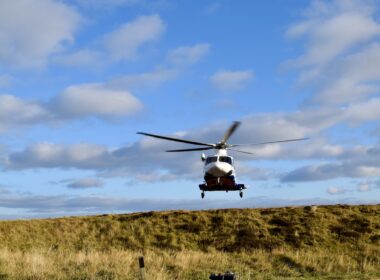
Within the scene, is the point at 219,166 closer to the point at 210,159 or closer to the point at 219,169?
the point at 219,169

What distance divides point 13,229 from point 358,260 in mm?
24414

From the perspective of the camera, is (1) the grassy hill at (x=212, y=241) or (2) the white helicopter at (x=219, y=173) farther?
(2) the white helicopter at (x=219, y=173)

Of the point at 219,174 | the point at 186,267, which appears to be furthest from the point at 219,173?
the point at 186,267

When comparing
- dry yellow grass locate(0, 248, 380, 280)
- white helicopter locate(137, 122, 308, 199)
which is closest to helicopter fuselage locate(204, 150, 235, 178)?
white helicopter locate(137, 122, 308, 199)

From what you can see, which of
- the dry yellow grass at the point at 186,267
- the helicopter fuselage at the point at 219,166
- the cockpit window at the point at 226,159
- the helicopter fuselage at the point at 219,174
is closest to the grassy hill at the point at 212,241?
the dry yellow grass at the point at 186,267

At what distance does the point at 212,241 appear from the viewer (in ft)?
117

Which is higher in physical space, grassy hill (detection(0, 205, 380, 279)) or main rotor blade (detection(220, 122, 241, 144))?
main rotor blade (detection(220, 122, 241, 144))

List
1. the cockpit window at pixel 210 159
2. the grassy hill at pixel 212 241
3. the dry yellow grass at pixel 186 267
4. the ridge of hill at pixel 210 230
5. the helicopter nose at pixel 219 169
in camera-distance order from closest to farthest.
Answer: the dry yellow grass at pixel 186 267
the grassy hill at pixel 212 241
the helicopter nose at pixel 219 169
the cockpit window at pixel 210 159
the ridge of hill at pixel 210 230

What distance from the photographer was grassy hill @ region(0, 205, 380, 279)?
23.7m

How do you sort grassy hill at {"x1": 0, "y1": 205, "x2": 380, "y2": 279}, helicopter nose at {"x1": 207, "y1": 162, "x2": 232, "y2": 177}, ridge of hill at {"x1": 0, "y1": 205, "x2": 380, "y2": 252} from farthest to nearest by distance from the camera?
ridge of hill at {"x1": 0, "y1": 205, "x2": 380, "y2": 252} < helicopter nose at {"x1": 207, "y1": 162, "x2": 232, "y2": 177} < grassy hill at {"x1": 0, "y1": 205, "x2": 380, "y2": 279}

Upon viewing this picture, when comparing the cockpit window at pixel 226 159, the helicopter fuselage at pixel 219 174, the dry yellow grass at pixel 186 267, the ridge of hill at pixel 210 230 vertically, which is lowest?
the dry yellow grass at pixel 186 267

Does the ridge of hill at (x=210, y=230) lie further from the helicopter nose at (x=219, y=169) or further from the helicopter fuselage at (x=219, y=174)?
the helicopter nose at (x=219, y=169)

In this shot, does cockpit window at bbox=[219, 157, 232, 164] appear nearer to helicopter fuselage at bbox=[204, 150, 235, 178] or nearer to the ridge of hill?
helicopter fuselage at bbox=[204, 150, 235, 178]

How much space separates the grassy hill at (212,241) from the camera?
23719 millimetres
